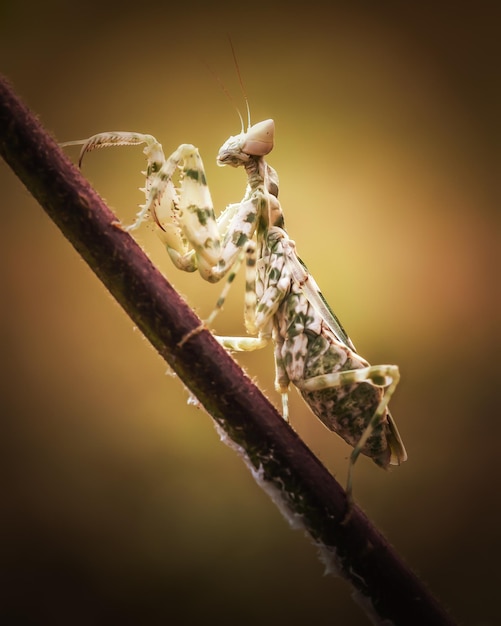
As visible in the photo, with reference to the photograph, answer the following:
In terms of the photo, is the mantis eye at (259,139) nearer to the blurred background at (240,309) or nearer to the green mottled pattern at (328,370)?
the green mottled pattern at (328,370)

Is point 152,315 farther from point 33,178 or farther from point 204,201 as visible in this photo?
point 204,201

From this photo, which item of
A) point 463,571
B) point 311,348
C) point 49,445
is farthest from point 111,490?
point 463,571

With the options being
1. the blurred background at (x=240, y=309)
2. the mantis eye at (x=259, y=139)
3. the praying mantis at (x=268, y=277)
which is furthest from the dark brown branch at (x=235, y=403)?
the blurred background at (x=240, y=309)

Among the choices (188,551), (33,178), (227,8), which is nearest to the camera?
(33,178)

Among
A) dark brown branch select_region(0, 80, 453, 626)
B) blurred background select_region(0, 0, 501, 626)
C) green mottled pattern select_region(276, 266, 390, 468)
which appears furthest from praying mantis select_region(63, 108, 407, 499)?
blurred background select_region(0, 0, 501, 626)

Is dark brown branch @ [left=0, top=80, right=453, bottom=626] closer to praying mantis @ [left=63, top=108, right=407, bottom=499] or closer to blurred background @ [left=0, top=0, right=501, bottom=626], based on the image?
praying mantis @ [left=63, top=108, right=407, bottom=499]

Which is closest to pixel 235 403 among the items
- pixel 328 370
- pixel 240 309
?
pixel 328 370
